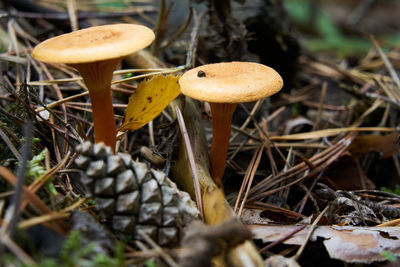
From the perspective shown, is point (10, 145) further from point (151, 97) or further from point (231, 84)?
point (231, 84)

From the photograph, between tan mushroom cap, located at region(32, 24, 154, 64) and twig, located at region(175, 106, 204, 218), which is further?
twig, located at region(175, 106, 204, 218)

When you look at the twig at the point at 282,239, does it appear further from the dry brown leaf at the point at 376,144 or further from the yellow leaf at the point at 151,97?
the dry brown leaf at the point at 376,144

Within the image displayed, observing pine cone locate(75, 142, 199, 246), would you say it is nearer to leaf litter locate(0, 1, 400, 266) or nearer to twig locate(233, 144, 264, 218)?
leaf litter locate(0, 1, 400, 266)

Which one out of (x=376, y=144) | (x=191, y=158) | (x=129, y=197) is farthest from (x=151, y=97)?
(x=376, y=144)

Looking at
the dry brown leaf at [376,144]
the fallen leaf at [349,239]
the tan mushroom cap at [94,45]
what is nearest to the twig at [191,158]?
the fallen leaf at [349,239]

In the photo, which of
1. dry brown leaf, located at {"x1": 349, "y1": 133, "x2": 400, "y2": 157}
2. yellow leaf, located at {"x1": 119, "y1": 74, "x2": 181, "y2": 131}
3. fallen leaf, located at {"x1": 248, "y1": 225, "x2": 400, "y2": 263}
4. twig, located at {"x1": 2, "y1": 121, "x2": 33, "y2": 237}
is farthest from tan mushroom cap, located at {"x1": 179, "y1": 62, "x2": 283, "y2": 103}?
dry brown leaf, located at {"x1": 349, "y1": 133, "x2": 400, "y2": 157}

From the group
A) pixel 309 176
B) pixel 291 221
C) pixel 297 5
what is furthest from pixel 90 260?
pixel 297 5
